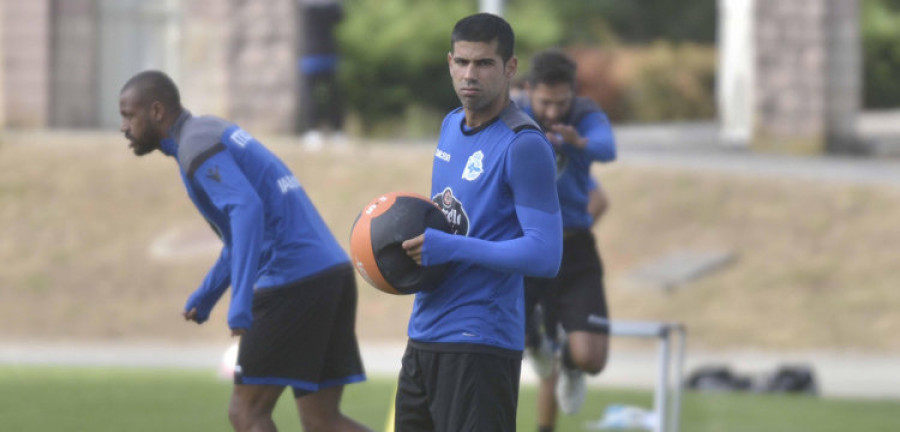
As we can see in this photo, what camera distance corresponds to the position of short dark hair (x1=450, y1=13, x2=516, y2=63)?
5289 millimetres

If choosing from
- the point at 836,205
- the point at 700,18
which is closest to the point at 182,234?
the point at 836,205

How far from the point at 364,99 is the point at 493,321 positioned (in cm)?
3010

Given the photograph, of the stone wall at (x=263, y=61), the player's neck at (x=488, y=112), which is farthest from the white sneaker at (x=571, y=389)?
the stone wall at (x=263, y=61)

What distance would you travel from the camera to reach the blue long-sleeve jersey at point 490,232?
205 inches

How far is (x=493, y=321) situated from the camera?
5.38 metres

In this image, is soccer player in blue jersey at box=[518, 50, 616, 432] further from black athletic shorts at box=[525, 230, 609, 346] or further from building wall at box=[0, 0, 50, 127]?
building wall at box=[0, 0, 50, 127]

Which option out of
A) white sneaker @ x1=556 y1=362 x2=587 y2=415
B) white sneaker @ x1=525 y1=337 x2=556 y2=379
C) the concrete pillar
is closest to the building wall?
the concrete pillar

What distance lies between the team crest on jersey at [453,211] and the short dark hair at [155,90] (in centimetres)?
158

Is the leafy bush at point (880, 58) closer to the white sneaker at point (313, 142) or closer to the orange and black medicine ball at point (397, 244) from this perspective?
the white sneaker at point (313, 142)

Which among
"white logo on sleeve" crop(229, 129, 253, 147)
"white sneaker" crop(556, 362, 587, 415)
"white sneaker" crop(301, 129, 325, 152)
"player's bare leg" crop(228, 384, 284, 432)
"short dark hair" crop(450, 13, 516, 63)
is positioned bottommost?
"white sneaker" crop(556, 362, 587, 415)

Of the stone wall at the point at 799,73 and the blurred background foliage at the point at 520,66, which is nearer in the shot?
the stone wall at the point at 799,73

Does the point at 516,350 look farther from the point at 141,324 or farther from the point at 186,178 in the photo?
the point at 141,324

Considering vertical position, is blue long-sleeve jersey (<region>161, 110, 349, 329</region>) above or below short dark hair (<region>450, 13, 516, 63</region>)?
below

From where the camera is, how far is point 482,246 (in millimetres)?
5184
